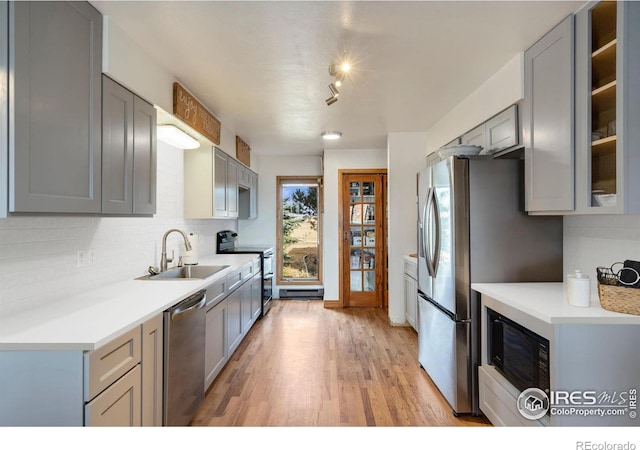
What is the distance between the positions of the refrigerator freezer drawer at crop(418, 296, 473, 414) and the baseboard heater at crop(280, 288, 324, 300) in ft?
9.75

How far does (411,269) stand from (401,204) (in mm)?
855

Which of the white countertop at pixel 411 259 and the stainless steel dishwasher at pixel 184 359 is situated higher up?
the white countertop at pixel 411 259

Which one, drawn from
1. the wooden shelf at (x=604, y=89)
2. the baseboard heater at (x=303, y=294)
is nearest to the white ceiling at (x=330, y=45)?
the wooden shelf at (x=604, y=89)

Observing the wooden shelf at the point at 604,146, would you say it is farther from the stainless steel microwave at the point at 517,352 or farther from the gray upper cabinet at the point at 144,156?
the gray upper cabinet at the point at 144,156

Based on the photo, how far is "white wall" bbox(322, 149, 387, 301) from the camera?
5.03m

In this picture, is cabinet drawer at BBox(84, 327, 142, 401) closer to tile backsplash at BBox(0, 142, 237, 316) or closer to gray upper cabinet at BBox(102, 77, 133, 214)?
tile backsplash at BBox(0, 142, 237, 316)

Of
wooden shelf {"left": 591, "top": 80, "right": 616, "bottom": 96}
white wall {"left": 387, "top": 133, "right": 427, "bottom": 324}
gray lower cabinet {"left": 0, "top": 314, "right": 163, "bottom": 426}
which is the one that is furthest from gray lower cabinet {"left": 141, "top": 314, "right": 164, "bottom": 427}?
Answer: white wall {"left": 387, "top": 133, "right": 427, "bottom": 324}

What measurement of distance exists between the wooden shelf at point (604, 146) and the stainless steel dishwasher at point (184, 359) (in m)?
2.34

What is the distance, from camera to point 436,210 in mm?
2500

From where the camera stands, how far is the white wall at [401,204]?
4184 mm

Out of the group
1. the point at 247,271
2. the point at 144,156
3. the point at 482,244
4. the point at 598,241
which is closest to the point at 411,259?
the point at 482,244

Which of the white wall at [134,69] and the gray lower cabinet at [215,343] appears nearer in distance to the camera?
the white wall at [134,69]

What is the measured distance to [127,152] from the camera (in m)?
1.96
